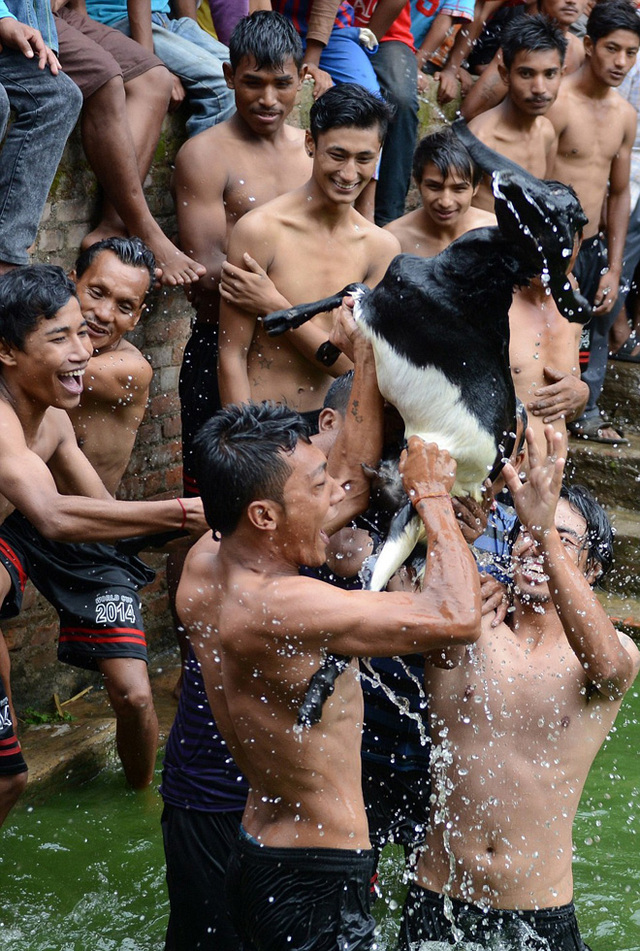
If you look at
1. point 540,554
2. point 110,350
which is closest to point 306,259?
point 110,350

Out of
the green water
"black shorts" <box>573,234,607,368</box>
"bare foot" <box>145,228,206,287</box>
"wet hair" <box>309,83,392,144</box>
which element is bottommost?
the green water

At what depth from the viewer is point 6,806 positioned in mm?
3842

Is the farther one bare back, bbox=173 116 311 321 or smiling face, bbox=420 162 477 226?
smiling face, bbox=420 162 477 226

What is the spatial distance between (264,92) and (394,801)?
112 inches

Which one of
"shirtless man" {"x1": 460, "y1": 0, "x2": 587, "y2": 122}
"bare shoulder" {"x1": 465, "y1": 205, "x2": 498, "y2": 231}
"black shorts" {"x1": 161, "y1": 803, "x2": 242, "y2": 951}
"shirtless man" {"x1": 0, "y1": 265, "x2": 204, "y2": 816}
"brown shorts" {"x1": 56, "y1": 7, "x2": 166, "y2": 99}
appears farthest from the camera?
"shirtless man" {"x1": 460, "y1": 0, "x2": 587, "y2": 122}

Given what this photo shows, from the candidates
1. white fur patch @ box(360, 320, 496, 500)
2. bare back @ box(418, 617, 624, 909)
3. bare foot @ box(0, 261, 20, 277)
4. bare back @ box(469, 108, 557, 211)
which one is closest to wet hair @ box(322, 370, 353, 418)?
white fur patch @ box(360, 320, 496, 500)

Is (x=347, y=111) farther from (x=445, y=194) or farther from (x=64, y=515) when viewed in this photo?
(x=64, y=515)

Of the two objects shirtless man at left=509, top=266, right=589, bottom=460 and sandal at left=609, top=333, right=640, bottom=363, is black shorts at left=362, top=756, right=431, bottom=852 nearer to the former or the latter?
shirtless man at left=509, top=266, right=589, bottom=460

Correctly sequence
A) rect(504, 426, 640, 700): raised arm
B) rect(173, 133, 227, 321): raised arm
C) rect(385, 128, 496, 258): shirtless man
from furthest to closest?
rect(385, 128, 496, 258): shirtless man < rect(173, 133, 227, 321): raised arm < rect(504, 426, 640, 700): raised arm

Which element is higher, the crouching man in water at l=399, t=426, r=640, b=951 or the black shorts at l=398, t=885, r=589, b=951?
the crouching man in water at l=399, t=426, r=640, b=951

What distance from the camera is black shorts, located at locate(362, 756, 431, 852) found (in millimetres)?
3432

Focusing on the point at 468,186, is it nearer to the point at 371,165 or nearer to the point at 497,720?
the point at 371,165

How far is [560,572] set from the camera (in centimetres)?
290

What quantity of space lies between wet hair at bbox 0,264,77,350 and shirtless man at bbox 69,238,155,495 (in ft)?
1.94
